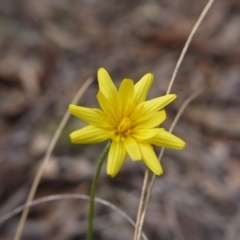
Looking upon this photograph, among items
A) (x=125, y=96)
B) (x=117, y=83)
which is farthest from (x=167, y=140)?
(x=117, y=83)

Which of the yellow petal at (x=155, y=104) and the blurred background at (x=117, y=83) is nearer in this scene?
the yellow petal at (x=155, y=104)

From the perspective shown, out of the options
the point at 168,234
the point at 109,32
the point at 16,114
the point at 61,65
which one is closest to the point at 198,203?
the point at 168,234

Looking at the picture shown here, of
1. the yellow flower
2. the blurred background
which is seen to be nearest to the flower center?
the yellow flower

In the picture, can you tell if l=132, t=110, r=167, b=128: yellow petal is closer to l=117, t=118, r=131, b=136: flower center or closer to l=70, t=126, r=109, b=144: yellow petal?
l=117, t=118, r=131, b=136: flower center

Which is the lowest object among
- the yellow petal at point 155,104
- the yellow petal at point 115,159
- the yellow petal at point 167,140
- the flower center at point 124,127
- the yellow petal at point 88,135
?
the yellow petal at point 115,159

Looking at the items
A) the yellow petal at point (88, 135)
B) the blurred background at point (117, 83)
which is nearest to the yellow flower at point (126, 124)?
the yellow petal at point (88, 135)

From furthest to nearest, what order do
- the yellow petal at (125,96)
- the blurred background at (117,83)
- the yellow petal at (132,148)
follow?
the blurred background at (117,83) < the yellow petal at (125,96) < the yellow petal at (132,148)

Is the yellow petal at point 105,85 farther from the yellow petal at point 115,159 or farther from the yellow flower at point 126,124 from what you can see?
the yellow petal at point 115,159
